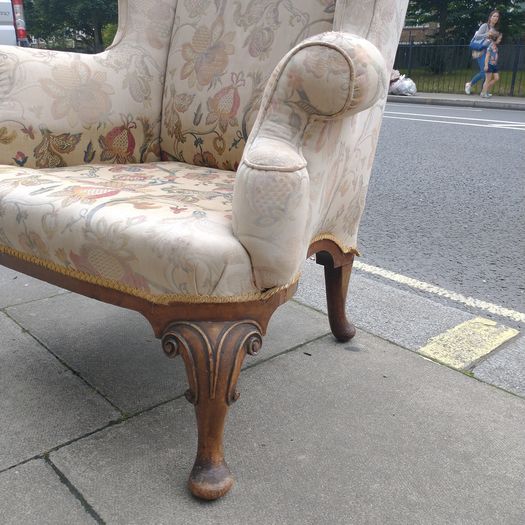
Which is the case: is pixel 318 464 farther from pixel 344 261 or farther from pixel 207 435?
pixel 344 261

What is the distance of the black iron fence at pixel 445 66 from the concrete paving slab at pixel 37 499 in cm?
1471

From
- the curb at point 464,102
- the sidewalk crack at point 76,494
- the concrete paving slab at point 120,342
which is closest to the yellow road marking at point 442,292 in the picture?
the concrete paving slab at point 120,342

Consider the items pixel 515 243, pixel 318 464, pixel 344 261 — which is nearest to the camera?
pixel 318 464

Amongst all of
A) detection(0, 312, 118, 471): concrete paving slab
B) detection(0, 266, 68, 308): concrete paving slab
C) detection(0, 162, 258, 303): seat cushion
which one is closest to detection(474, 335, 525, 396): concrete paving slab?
detection(0, 162, 258, 303): seat cushion

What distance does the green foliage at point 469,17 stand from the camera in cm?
1964

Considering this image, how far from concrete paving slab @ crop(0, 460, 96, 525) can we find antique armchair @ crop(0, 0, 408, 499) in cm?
26

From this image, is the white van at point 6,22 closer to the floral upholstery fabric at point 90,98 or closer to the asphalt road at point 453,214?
the asphalt road at point 453,214

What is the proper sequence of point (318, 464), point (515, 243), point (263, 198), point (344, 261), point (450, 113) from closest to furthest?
point (263, 198) < point (318, 464) < point (344, 261) < point (515, 243) < point (450, 113)

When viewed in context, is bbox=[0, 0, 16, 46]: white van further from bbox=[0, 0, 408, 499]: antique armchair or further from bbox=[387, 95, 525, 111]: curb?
bbox=[387, 95, 525, 111]: curb

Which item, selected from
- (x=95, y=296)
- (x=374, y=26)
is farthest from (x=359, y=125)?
(x=95, y=296)

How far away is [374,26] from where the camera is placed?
1374 millimetres

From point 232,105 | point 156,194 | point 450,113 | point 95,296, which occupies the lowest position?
point 450,113

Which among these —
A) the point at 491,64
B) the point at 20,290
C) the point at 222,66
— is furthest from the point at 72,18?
the point at 222,66

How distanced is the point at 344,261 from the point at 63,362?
2.86 feet
